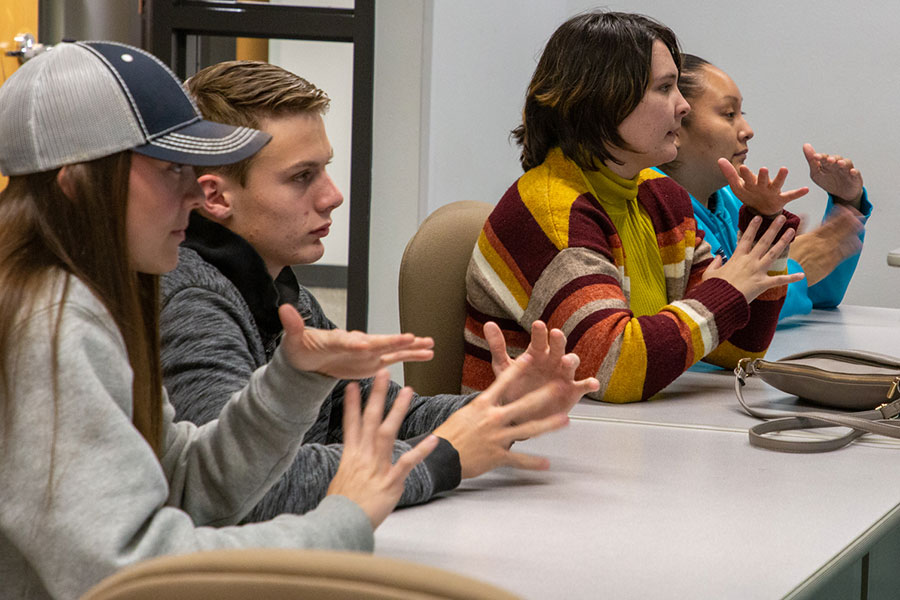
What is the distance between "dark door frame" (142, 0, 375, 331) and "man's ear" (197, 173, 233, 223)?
1897 millimetres

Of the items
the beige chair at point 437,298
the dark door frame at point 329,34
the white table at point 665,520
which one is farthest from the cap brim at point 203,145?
the dark door frame at point 329,34

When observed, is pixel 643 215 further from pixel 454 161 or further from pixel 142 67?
pixel 454 161

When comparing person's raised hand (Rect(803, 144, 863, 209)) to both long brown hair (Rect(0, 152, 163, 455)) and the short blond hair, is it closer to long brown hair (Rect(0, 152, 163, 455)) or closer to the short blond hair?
the short blond hair

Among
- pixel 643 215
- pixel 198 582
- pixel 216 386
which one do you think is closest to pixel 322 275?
pixel 643 215

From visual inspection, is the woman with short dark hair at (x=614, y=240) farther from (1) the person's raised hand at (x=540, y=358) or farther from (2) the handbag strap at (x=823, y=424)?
(1) the person's raised hand at (x=540, y=358)

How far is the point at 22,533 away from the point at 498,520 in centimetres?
44

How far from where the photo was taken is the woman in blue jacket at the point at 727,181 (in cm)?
223

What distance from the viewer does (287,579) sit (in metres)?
0.40

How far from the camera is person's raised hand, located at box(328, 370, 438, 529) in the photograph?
30.0 inches

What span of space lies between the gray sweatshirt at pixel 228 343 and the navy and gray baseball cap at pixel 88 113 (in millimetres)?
261

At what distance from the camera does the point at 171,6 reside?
3.08m

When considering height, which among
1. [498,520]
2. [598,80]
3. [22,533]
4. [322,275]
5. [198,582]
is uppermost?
[598,80]

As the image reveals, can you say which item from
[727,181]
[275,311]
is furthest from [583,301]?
[727,181]

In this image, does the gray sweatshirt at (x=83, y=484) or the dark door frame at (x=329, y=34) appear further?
the dark door frame at (x=329, y=34)
